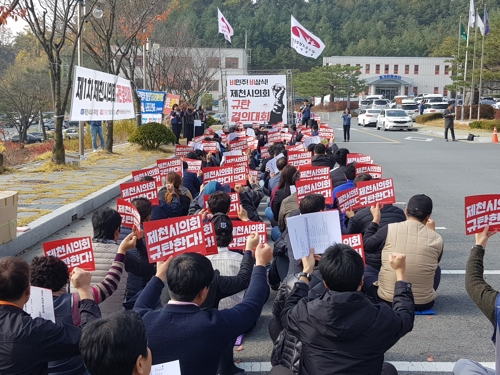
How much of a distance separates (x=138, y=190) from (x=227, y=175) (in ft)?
5.90

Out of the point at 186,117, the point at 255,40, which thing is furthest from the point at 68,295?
the point at 255,40

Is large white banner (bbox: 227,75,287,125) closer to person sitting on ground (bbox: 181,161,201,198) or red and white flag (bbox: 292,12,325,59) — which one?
red and white flag (bbox: 292,12,325,59)

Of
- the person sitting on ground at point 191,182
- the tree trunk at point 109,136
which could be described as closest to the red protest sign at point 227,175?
the person sitting on ground at point 191,182

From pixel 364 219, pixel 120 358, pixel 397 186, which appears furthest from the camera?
pixel 397 186

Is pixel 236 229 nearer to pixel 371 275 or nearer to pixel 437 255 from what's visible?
pixel 371 275

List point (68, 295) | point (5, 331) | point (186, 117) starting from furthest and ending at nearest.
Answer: point (186, 117) < point (68, 295) < point (5, 331)

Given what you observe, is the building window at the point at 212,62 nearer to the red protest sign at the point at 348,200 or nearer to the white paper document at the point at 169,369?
the red protest sign at the point at 348,200

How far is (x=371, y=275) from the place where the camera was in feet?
19.3

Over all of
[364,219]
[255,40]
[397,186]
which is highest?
[255,40]

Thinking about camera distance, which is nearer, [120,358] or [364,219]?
[120,358]

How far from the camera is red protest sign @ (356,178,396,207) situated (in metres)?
6.44

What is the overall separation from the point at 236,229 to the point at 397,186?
10.1 metres

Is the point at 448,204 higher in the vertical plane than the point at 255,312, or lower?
lower

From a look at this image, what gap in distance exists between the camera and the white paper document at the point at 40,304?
3.32 metres
